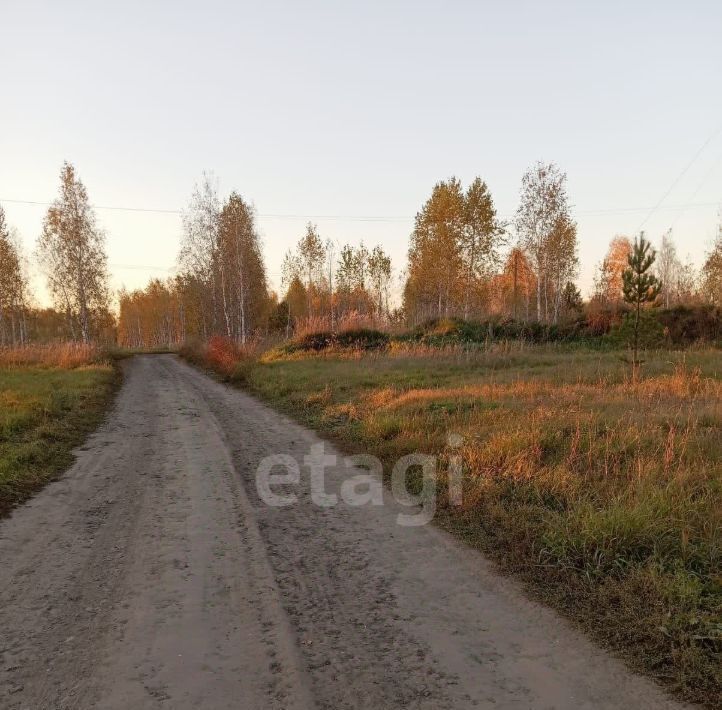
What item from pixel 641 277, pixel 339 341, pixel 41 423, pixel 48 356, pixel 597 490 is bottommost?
pixel 597 490

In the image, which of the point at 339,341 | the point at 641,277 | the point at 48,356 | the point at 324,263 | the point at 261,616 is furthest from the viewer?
the point at 324,263

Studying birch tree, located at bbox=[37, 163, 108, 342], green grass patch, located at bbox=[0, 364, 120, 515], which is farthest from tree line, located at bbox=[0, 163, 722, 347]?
green grass patch, located at bbox=[0, 364, 120, 515]

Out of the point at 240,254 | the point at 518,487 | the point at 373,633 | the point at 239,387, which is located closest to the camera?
the point at 373,633

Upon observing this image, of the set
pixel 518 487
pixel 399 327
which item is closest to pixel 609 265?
pixel 399 327

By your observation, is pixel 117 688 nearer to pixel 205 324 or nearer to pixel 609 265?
pixel 205 324

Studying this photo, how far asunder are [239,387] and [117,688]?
14290 mm

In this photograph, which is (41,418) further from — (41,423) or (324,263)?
(324,263)

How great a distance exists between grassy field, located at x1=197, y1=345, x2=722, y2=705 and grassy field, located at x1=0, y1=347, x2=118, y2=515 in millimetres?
4360

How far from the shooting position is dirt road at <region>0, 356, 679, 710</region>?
2570mm

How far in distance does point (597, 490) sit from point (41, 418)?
9753 millimetres

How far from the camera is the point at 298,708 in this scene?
2424 mm

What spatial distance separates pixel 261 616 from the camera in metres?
3.26

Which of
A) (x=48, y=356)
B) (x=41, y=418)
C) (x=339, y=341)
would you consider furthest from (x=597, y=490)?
(x=48, y=356)

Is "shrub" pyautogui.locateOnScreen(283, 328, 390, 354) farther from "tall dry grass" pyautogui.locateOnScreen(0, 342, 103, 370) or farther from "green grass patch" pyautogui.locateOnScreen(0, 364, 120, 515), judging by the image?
"tall dry grass" pyautogui.locateOnScreen(0, 342, 103, 370)
